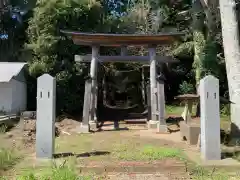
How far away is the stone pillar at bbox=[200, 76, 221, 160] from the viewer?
698cm

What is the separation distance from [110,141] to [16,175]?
14.2ft

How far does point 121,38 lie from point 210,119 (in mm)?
7060

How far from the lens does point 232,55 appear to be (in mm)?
9391

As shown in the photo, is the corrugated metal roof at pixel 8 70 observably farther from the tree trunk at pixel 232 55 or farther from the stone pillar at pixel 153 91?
the tree trunk at pixel 232 55

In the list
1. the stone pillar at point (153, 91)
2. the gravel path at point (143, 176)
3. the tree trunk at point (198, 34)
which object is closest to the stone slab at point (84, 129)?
the stone pillar at point (153, 91)

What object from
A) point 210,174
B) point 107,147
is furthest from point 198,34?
point 210,174

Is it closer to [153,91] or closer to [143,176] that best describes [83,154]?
[143,176]

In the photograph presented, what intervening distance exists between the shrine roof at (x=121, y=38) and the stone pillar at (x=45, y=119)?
6.00m

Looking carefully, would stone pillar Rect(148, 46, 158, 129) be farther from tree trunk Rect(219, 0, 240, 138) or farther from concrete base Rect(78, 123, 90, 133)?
tree trunk Rect(219, 0, 240, 138)

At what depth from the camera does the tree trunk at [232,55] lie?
363 inches

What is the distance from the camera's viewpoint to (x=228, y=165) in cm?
641

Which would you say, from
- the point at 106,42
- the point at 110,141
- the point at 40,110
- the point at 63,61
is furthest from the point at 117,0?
the point at 40,110

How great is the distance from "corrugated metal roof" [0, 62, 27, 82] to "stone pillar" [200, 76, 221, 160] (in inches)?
470

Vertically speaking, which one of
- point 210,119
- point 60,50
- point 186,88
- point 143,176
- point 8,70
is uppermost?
point 60,50
